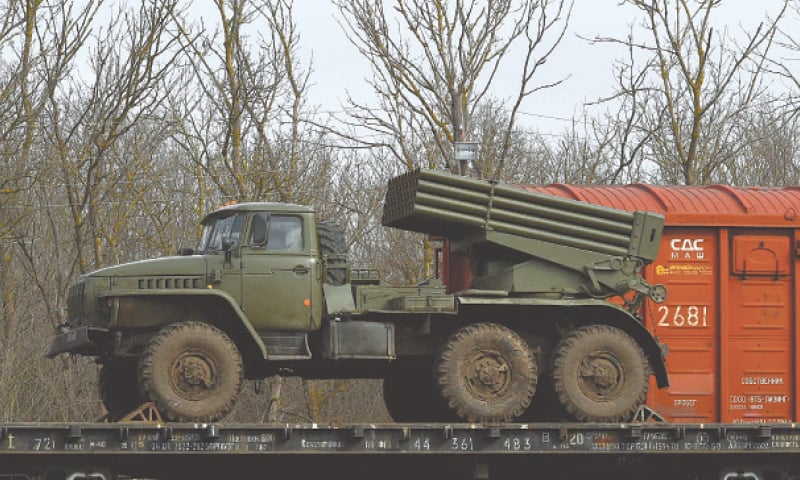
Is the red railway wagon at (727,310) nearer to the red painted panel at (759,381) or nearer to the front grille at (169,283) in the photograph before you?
the red painted panel at (759,381)

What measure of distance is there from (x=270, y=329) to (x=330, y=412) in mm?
13942

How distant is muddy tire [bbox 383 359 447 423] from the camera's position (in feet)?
45.5

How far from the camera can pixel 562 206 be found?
13.3 m

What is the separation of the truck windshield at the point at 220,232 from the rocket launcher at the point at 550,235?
1717 millimetres

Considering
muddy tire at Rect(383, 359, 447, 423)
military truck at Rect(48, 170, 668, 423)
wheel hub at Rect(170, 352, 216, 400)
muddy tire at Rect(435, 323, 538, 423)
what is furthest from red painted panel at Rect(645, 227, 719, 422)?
wheel hub at Rect(170, 352, 216, 400)

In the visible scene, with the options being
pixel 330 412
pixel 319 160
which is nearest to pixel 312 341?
pixel 330 412

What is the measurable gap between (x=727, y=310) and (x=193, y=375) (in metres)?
5.98

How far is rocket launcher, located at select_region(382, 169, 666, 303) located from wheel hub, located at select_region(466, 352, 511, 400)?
719mm

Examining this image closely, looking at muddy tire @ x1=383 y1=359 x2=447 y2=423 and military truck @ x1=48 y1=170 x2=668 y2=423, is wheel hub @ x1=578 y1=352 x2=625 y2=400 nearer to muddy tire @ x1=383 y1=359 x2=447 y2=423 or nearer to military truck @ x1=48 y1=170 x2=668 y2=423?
military truck @ x1=48 y1=170 x2=668 y2=423

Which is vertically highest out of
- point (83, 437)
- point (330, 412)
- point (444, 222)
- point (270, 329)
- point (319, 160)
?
point (319, 160)

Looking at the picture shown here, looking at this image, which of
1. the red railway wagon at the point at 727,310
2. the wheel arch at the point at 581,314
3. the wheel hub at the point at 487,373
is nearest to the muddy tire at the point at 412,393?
the wheel hub at the point at 487,373

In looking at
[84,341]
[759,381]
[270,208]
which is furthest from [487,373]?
[84,341]

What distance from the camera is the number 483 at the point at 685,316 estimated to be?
14109 mm
